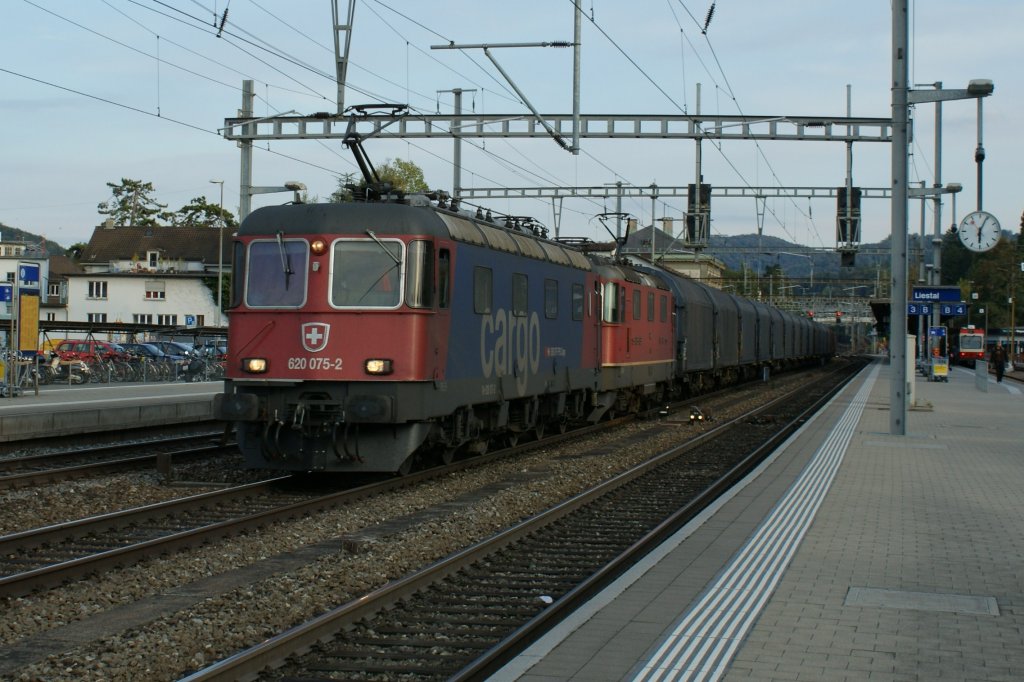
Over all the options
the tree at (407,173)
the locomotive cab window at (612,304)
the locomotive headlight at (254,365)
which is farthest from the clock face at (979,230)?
the tree at (407,173)

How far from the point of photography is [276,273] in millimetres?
13500

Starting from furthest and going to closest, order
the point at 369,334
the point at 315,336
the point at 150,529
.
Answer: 1. the point at 315,336
2. the point at 369,334
3. the point at 150,529

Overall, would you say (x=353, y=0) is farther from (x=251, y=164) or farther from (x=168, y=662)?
(x=168, y=662)

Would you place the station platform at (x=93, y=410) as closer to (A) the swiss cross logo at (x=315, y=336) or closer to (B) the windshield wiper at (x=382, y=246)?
(A) the swiss cross logo at (x=315, y=336)

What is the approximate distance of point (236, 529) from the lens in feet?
34.7

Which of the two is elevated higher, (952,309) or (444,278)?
(952,309)

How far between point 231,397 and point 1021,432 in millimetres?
16586

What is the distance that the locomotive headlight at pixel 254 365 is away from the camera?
43.5ft

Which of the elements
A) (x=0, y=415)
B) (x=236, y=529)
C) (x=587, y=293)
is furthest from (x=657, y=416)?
(x=236, y=529)

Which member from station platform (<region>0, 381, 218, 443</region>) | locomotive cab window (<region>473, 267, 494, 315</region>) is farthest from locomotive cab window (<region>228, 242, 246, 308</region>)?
station platform (<region>0, 381, 218, 443</region>)

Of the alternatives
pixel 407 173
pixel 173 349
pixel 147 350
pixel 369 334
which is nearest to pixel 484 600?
pixel 369 334

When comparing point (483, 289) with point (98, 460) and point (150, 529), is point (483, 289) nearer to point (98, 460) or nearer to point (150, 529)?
point (150, 529)

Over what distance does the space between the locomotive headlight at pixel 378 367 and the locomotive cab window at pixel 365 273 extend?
643mm

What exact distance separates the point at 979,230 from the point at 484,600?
69.9 feet
